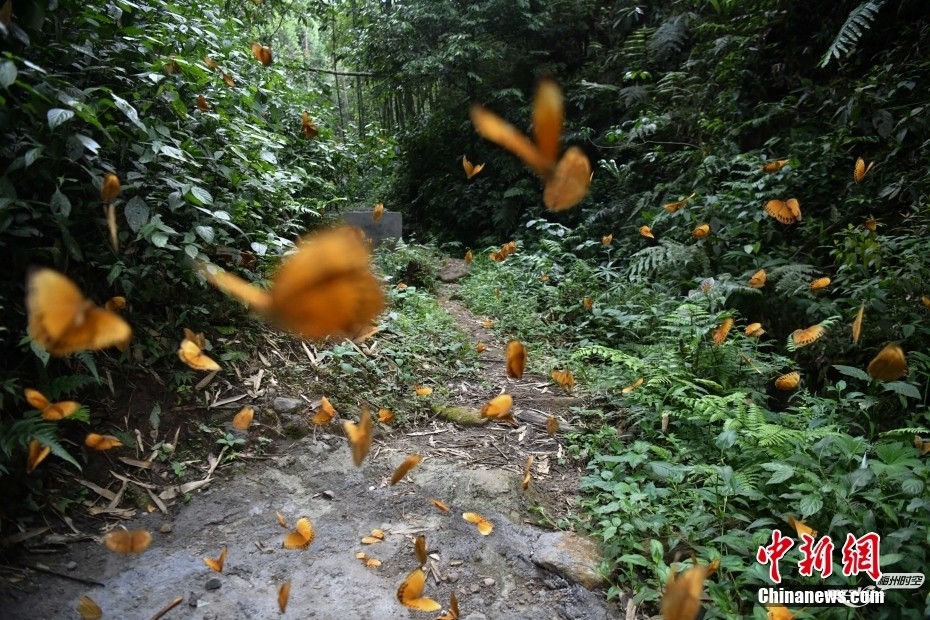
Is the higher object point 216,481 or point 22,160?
point 22,160

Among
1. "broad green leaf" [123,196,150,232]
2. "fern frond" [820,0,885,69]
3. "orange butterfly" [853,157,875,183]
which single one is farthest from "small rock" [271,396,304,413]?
"fern frond" [820,0,885,69]

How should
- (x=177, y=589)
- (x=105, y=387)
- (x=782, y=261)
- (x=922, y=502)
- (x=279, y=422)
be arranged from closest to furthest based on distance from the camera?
(x=922, y=502), (x=177, y=589), (x=105, y=387), (x=279, y=422), (x=782, y=261)

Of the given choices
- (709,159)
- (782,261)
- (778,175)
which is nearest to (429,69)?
(709,159)

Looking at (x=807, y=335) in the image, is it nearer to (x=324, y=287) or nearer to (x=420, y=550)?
(x=420, y=550)

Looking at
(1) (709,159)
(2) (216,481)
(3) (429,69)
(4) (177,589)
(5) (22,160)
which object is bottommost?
(4) (177,589)

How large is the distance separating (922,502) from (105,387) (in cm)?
298

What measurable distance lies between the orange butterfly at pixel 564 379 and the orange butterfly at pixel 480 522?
1.25m

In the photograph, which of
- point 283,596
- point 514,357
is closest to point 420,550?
point 283,596

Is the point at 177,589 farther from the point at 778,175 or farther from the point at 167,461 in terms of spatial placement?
the point at 778,175

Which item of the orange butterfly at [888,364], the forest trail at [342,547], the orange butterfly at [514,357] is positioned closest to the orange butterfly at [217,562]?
the forest trail at [342,547]

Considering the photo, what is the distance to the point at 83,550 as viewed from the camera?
70.0 inches

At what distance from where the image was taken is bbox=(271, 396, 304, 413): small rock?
8.59ft

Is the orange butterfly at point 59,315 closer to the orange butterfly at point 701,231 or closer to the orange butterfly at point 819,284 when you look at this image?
the orange butterfly at point 819,284

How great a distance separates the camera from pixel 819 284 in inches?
118
